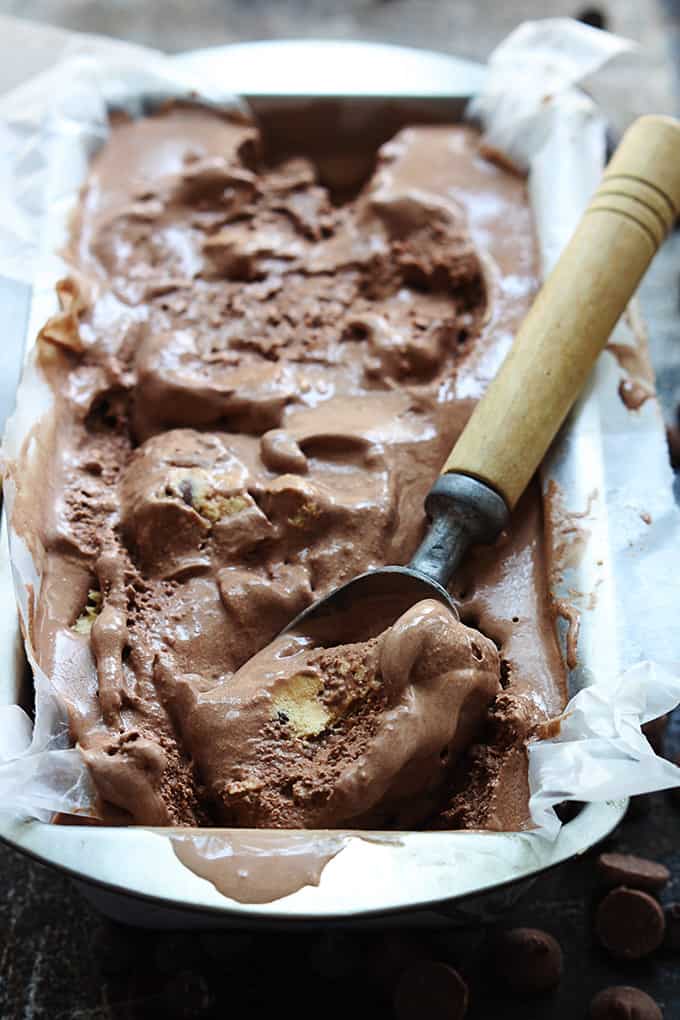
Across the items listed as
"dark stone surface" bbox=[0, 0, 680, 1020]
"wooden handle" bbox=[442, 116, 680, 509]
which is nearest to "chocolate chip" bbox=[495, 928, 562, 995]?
"dark stone surface" bbox=[0, 0, 680, 1020]

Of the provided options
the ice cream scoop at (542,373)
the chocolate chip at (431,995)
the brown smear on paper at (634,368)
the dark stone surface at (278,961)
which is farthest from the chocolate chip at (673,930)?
the brown smear on paper at (634,368)

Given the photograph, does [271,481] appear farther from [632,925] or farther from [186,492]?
[632,925]

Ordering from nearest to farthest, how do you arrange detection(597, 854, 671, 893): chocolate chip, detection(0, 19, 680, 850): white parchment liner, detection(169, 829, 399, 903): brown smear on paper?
detection(169, 829, 399, 903): brown smear on paper
detection(0, 19, 680, 850): white parchment liner
detection(597, 854, 671, 893): chocolate chip

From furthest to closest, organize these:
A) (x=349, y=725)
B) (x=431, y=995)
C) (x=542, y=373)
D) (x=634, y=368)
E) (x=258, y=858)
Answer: (x=634, y=368) < (x=542, y=373) < (x=431, y=995) < (x=349, y=725) < (x=258, y=858)

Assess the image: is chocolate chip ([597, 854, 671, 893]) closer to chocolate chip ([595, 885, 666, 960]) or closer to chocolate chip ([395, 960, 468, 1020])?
chocolate chip ([595, 885, 666, 960])

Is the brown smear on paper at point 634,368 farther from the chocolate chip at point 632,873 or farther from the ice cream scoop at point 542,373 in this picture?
the chocolate chip at point 632,873

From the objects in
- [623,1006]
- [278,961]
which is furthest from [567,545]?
[278,961]
